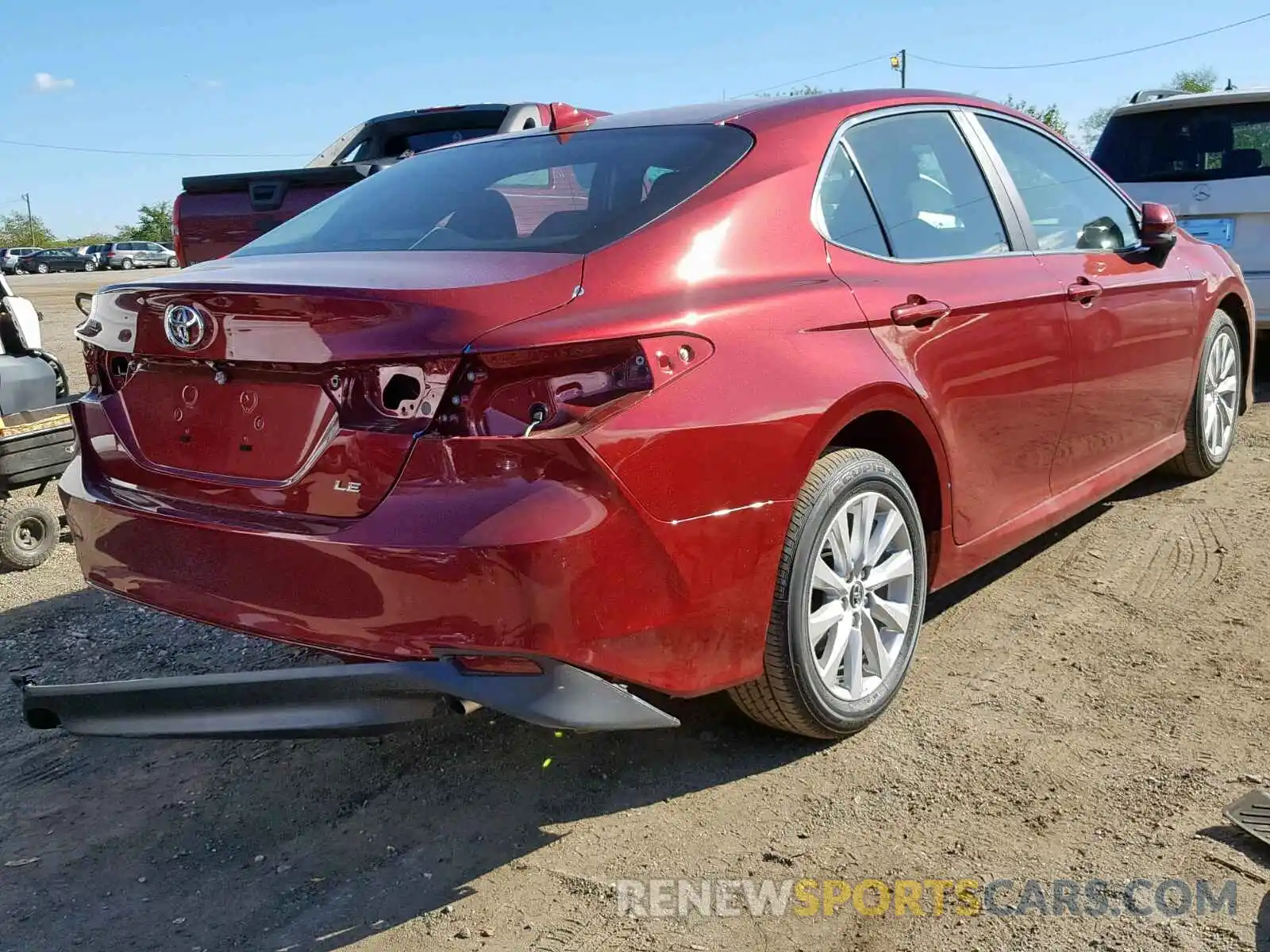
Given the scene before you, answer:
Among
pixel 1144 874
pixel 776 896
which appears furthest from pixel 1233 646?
pixel 776 896

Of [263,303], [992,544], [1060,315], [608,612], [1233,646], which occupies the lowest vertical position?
[1233,646]

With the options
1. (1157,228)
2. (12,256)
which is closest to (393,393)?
(1157,228)

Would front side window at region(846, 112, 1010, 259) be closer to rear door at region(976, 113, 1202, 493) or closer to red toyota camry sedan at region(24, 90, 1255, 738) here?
red toyota camry sedan at region(24, 90, 1255, 738)

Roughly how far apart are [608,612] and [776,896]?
27.9 inches

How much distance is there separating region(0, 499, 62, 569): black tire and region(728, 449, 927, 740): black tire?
3.57 meters

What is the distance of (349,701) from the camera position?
2383 mm

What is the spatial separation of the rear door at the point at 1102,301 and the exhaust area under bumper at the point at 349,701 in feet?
7.24

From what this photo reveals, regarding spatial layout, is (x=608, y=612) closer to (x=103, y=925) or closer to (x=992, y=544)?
(x=103, y=925)

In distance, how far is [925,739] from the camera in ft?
10.2

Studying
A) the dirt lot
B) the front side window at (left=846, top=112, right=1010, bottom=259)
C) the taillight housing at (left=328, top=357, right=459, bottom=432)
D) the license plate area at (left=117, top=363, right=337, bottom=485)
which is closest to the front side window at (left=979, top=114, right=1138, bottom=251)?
the front side window at (left=846, top=112, right=1010, bottom=259)

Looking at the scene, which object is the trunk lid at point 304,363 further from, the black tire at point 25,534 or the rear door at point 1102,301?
the black tire at point 25,534

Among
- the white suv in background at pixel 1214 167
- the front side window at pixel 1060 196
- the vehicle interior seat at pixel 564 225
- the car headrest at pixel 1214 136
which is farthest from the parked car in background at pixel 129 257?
the vehicle interior seat at pixel 564 225

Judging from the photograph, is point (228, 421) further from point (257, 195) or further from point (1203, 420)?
point (257, 195)

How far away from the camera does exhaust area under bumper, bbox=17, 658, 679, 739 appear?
7.60ft
